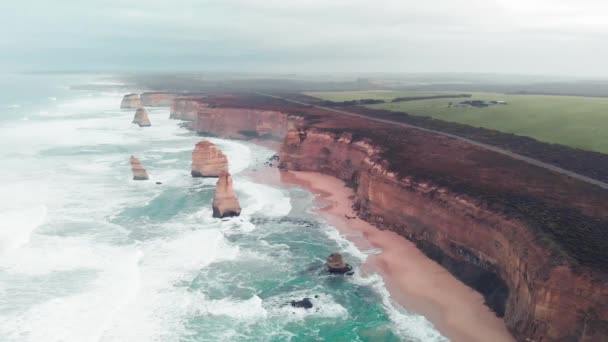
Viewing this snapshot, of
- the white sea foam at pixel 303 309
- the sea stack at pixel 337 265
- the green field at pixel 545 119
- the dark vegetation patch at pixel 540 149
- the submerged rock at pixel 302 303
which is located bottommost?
the white sea foam at pixel 303 309

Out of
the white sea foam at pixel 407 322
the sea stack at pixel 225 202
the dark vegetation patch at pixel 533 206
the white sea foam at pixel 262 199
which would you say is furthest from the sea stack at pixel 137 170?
the white sea foam at pixel 407 322

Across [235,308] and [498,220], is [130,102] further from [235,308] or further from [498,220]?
[498,220]

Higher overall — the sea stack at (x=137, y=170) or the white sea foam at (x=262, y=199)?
the sea stack at (x=137, y=170)

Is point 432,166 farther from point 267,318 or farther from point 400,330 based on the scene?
point 267,318

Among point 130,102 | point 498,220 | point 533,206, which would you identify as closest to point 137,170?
point 498,220

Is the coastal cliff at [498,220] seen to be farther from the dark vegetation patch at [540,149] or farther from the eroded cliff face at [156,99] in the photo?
the eroded cliff face at [156,99]

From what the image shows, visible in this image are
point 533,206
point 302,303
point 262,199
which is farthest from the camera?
point 262,199

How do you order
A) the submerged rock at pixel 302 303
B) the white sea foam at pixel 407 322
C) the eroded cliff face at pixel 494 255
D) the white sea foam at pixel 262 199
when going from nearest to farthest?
1. the eroded cliff face at pixel 494 255
2. the white sea foam at pixel 407 322
3. the submerged rock at pixel 302 303
4. the white sea foam at pixel 262 199

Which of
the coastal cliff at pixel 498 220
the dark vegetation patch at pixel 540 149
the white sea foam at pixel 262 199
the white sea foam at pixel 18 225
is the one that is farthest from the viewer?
the white sea foam at pixel 262 199
